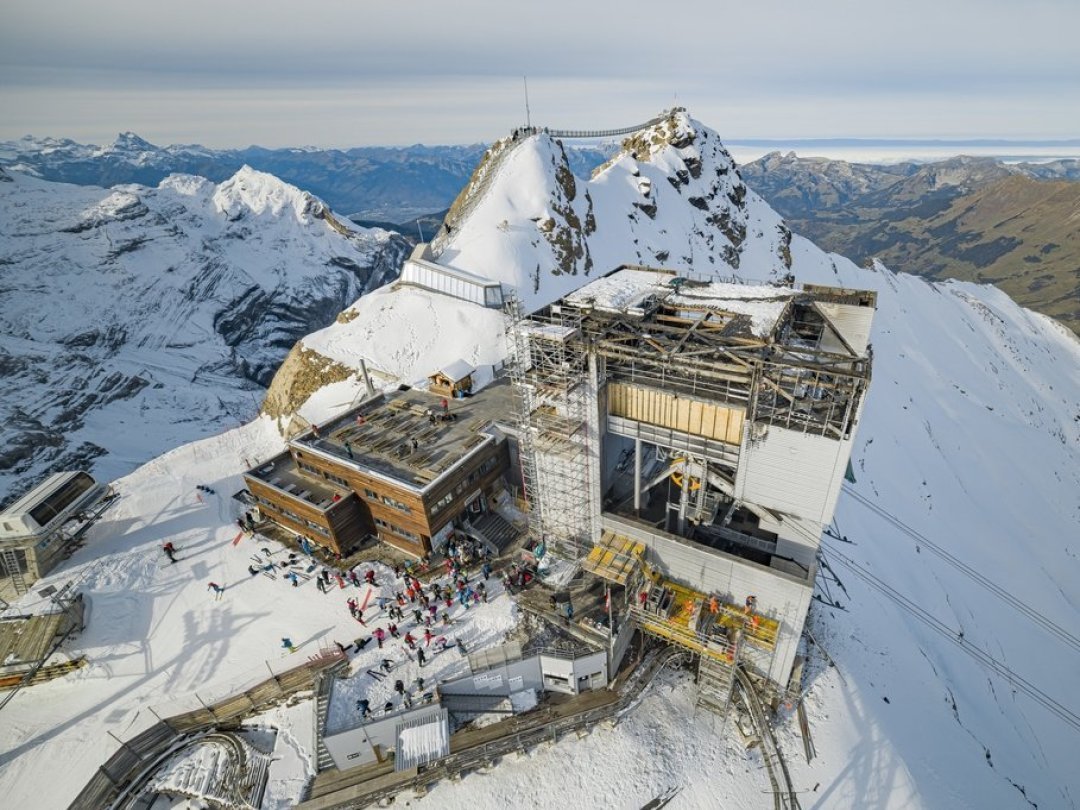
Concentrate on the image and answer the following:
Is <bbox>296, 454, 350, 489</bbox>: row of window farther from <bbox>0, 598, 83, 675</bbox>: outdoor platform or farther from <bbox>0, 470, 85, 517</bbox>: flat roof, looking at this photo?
<bbox>0, 470, 85, 517</bbox>: flat roof

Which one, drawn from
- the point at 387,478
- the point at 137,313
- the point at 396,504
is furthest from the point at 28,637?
the point at 137,313

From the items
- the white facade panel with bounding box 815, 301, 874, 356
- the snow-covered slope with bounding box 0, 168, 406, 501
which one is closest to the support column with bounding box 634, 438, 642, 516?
the white facade panel with bounding box 815, 301, 874, 356

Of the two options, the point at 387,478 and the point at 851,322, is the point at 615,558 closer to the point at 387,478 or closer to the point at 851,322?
the point at 387,478

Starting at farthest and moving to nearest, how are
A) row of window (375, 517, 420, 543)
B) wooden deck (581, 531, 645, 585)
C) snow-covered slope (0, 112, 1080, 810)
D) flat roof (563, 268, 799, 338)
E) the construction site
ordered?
row of window (375, 517, 420, 543), flat roof (563, 268, 799, 338), wooden deck (581, 531, 645, 585), snow-covered slope (0, 112, 1080, 810), the construction site

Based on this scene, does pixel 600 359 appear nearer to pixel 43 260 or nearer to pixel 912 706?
pixel 912 706

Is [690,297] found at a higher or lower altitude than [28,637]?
higher

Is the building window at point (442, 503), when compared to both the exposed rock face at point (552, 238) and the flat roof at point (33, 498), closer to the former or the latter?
the exposed rock face at point (552, 238)
